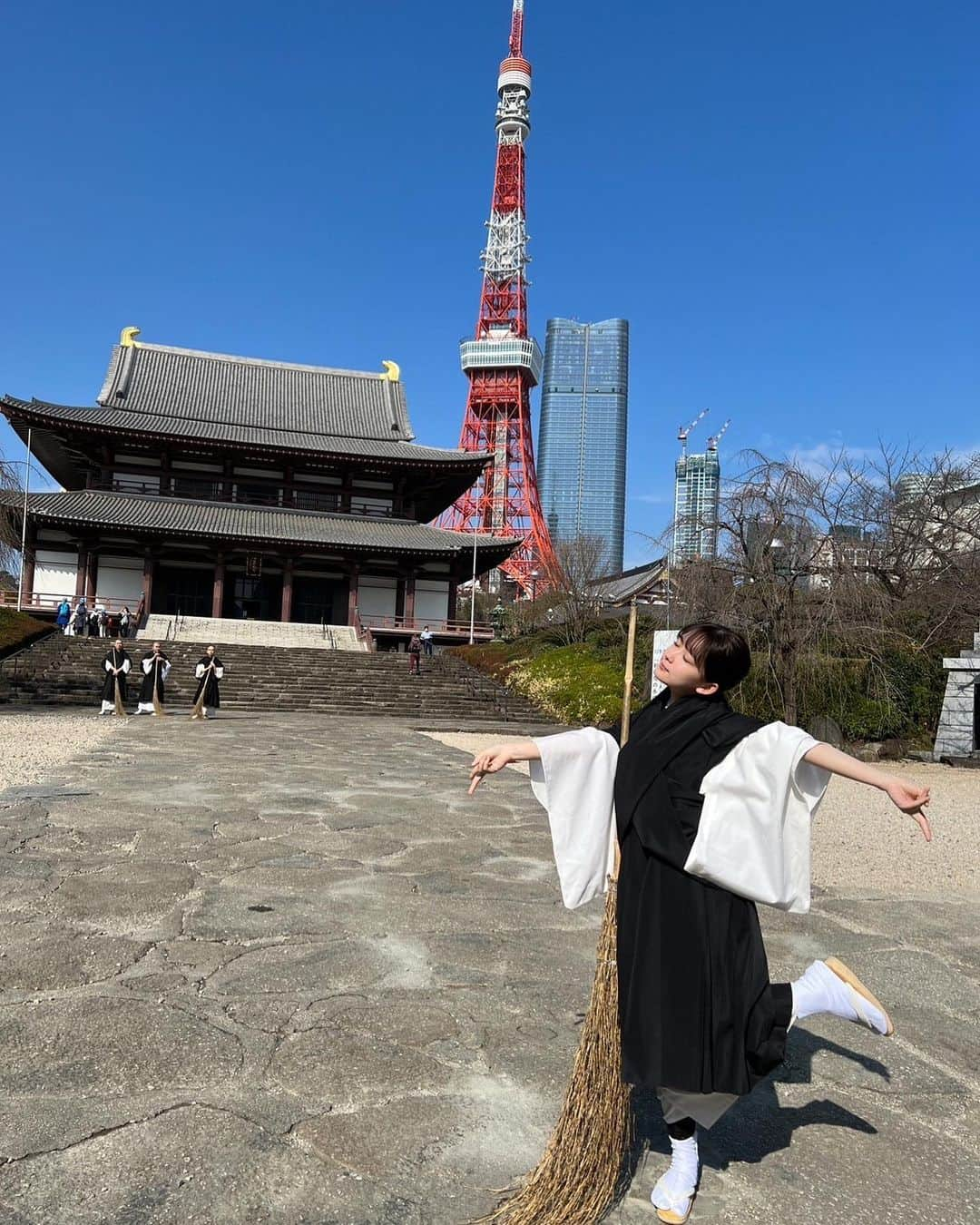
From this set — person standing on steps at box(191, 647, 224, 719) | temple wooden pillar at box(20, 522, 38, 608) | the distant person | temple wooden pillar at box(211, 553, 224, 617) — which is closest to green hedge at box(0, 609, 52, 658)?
the distant person

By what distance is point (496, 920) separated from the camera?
432 cm

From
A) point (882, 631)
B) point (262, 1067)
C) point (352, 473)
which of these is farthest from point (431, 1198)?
point (352, 473)

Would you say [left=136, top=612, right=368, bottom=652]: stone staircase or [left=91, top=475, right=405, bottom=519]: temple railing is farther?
[left=91, top=475, right=405, bottom=519]: temple railing

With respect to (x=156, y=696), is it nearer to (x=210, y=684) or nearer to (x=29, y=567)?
(x=210, y=684)

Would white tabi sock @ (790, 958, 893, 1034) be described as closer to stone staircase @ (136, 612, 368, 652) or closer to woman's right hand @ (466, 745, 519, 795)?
woman's right hand @ (466, 745, 519, 795)

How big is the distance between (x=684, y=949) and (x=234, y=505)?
3192 cm

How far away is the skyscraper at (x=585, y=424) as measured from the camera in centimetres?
14762

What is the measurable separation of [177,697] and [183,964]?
1726 cm

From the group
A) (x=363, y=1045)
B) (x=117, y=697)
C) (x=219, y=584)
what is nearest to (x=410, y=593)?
(x=219, y=584)

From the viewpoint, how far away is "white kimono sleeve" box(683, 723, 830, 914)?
6.88 ft

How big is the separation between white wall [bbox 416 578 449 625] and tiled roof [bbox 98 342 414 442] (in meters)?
6.87

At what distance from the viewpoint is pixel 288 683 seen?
22094mm

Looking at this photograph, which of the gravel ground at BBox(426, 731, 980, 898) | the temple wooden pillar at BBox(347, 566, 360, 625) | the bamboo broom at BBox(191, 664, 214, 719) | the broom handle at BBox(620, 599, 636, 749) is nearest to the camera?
the broom handle at BBox(620, 599, 636, 749)

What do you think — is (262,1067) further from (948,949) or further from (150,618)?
(150,618)
